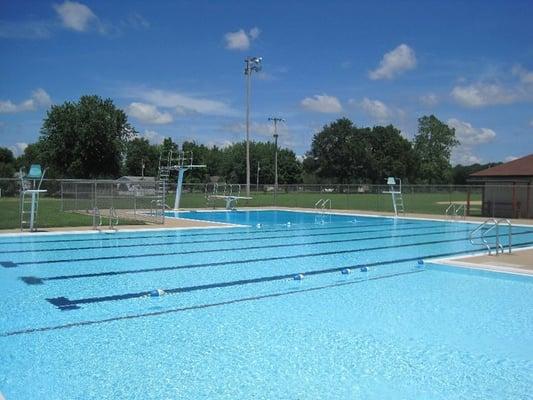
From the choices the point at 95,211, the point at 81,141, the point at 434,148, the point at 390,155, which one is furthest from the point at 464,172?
the point at 95,211

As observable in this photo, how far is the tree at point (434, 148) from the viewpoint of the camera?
98.0 metres

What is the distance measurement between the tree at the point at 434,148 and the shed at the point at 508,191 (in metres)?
69.6

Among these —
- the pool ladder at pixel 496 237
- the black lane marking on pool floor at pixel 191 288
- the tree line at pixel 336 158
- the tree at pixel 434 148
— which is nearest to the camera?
the black lane marking on pool floor at pixel 191 288

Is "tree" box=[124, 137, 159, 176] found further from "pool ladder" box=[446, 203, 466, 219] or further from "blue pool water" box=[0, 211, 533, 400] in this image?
"blue pool water" box=[0, 211, 533, 400]

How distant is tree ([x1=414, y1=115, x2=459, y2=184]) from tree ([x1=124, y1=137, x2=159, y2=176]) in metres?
48.6

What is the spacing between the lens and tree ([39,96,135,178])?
168 feet

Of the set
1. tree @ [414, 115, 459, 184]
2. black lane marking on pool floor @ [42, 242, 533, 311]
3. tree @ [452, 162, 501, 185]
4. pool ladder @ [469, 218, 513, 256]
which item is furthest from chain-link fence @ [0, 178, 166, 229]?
tree @ [452, 162, 501, 185]

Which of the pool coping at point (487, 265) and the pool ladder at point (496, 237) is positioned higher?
the pool ladder at point (496, 237)

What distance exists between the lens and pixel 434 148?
3947 inches

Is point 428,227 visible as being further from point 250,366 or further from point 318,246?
point 250,366

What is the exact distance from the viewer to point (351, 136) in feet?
309

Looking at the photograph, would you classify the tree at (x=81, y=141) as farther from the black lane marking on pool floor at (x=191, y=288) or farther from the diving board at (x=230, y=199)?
the black lane marking on pool floor at (x=191, y=288)

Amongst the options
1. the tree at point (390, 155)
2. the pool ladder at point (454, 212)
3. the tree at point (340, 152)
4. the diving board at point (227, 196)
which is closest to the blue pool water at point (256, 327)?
the pool ladder at point (454, 212)

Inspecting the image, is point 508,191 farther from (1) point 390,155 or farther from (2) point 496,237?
(1) point 390,155
